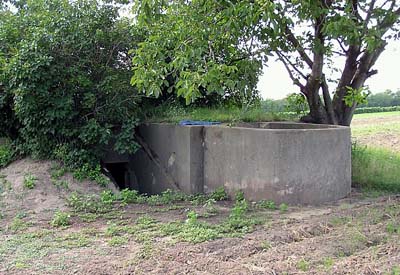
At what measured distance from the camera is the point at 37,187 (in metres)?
7.77

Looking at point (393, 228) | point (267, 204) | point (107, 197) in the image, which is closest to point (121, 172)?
point (107, 197)

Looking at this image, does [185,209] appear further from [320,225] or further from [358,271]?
[358,271]

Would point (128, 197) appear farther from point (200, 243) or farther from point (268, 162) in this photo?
point (200, 243)

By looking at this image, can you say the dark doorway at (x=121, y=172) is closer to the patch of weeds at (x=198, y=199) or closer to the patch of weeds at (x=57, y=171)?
the patch of weeds at (x=57, y=171)

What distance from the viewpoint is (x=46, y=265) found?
167 inches

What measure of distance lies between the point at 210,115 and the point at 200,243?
4856 mm

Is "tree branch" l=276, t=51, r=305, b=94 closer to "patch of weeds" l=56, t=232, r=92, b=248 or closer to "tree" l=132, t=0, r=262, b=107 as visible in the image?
"tree" l=132, t=0, r=262, b=107

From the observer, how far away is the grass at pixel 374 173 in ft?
26.8

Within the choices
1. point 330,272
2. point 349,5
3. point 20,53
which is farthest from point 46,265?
point 349,5

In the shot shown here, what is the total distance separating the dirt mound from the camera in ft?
23.1

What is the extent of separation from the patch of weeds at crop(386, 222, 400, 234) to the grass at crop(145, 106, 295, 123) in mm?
3901

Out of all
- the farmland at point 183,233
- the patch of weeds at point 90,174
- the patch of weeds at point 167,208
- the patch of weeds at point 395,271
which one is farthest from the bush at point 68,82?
the patch of weeds at point 395,271

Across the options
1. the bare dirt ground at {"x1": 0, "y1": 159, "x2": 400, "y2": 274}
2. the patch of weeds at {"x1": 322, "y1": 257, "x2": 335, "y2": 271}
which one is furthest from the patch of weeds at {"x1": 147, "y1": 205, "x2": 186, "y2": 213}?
the patch of weeds at {"x1": 322, "y1": 257, "x2": 335, "y2": 271}

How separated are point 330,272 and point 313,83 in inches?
220
